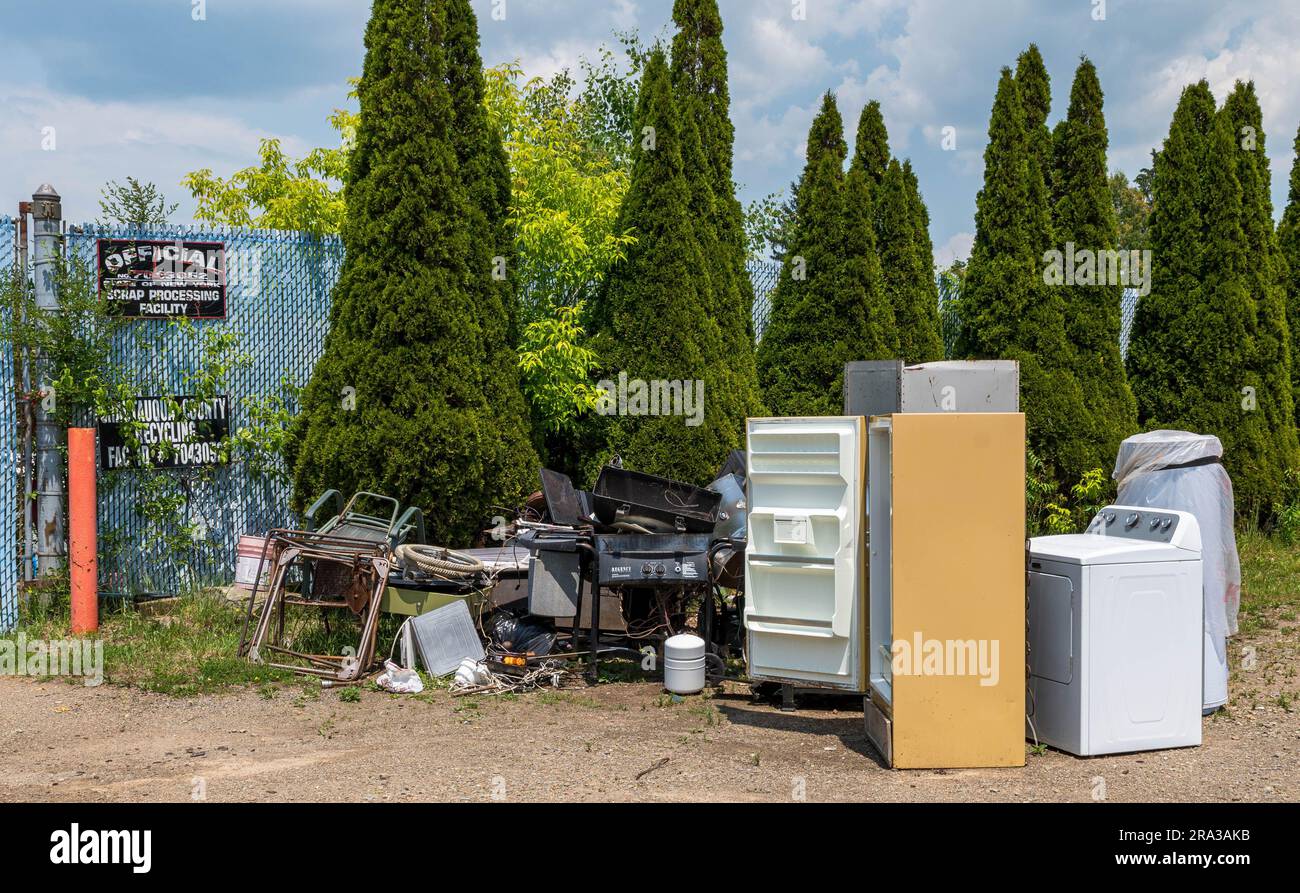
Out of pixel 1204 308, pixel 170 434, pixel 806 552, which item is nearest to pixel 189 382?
pixel 170 434

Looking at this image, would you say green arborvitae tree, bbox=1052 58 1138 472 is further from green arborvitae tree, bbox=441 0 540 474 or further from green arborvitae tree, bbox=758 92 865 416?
green arborvitae tree, bbox=441 0 540 474

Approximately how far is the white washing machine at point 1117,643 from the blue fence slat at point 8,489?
27.3ft

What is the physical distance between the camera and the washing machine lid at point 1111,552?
6289 mm

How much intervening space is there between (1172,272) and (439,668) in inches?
440

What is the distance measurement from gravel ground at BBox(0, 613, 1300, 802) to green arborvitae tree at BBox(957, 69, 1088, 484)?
201 inches

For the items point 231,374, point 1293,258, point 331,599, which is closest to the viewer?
point 331,599

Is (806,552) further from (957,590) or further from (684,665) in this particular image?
(684,665)

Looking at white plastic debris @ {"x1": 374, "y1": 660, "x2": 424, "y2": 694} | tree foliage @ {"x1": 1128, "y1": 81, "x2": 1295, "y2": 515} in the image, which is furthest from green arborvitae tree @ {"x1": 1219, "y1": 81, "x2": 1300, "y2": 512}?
white plastic debris @ {"x1": 374, "y1": 660, "x2": 424, "y2": 694}

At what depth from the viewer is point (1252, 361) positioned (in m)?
14.1

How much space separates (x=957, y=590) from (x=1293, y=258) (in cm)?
1280

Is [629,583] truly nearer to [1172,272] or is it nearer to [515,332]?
[515,332]

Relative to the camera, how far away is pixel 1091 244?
44.0ft

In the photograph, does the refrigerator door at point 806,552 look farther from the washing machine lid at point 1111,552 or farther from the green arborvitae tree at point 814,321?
the green arborvitae tree at point 814,321

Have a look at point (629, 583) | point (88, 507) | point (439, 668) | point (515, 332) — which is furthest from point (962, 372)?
point (88, 507)
